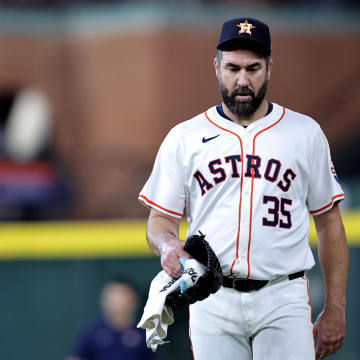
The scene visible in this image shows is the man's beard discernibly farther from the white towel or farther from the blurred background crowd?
the blurred background crowd

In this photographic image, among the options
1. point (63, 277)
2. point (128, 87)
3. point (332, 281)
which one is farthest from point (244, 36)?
point (128, 87)

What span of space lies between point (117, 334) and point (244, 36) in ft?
11.9

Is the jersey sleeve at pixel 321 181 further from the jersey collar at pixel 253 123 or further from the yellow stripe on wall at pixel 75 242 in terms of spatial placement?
the yellow stripe on wall at pixel 75 242

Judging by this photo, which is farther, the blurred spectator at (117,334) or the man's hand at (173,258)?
the blurred spectator at (117,334)

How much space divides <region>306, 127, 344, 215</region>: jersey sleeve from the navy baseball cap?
17.3 inches

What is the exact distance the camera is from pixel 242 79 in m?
3.44

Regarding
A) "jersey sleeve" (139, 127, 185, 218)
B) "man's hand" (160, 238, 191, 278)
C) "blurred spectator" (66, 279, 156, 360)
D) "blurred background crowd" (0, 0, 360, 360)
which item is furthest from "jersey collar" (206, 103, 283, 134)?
"blurred background crowd" (0, 0, 360, 360)

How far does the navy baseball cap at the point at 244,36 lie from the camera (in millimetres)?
→ 3453

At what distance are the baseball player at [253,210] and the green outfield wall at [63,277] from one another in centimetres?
409

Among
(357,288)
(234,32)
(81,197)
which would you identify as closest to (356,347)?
(357,288)

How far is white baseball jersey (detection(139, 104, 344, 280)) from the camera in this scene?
3.49m

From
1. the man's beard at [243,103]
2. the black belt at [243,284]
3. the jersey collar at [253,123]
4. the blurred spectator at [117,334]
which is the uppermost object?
the man's beard at [243,103]

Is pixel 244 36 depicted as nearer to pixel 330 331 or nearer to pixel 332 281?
pixel 332 281

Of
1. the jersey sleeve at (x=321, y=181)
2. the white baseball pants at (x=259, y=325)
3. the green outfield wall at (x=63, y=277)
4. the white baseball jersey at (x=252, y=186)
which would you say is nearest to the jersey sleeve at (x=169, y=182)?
the white baseball jersey at (x=252, y=186)
